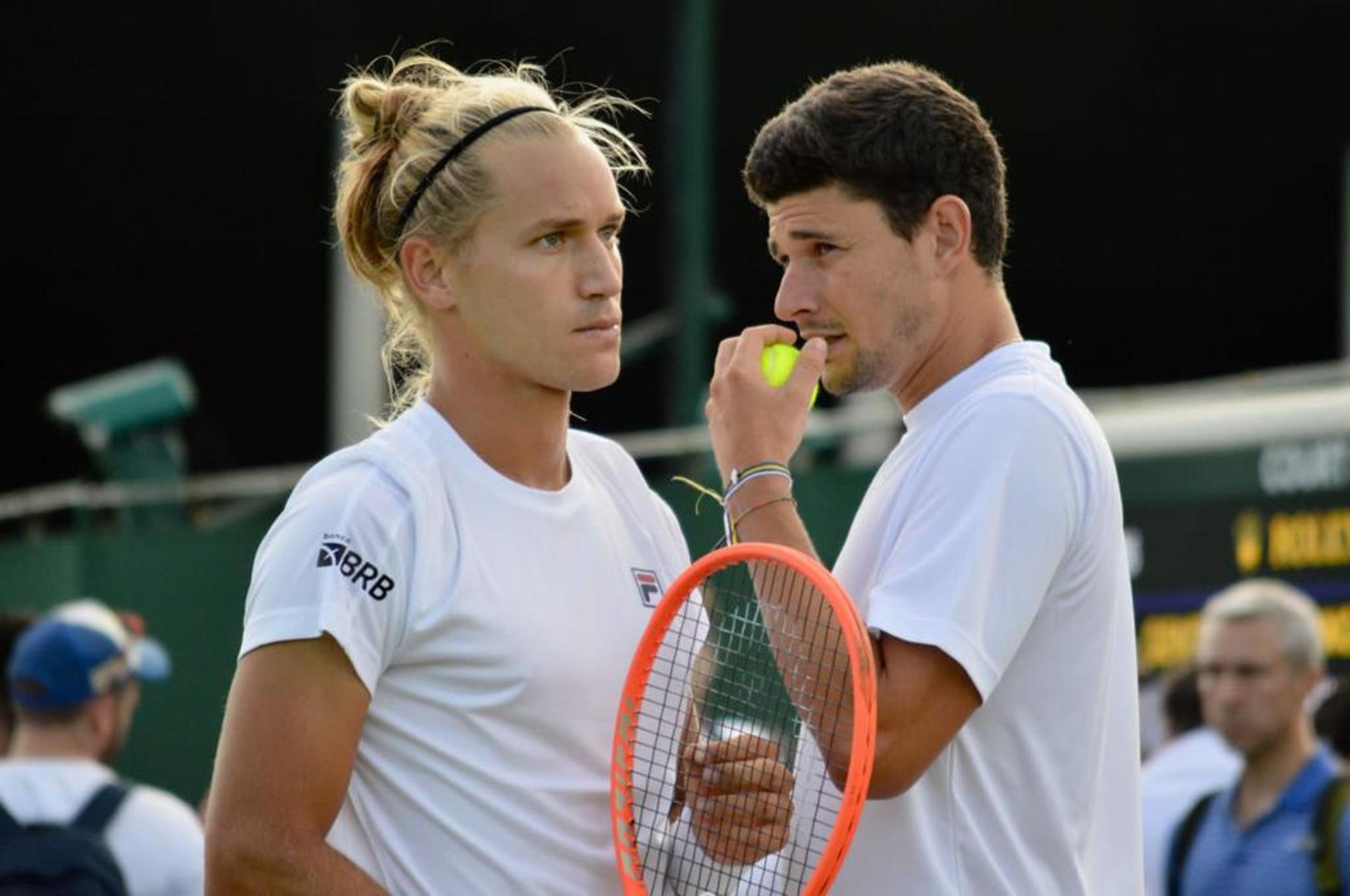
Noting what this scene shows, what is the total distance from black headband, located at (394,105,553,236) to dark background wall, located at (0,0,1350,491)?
11285mm

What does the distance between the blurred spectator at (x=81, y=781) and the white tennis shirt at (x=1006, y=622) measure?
2590 mm

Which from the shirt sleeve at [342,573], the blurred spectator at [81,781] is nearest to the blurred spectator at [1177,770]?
the blurred spectator at [81,781]

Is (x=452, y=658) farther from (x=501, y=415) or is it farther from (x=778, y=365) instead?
(x=778, y=365)

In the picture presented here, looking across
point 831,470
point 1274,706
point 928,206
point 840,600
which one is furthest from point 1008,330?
point 831,470

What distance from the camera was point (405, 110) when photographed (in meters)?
3.37

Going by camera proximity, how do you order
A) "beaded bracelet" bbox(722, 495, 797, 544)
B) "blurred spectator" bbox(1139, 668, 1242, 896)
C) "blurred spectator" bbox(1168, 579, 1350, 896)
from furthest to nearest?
"blurred spectator" bbox(1139, 668, 1242, 896), "blurred spectator" bbox(1168, 579, 1350, 896), "beaded bracelet" bbox(722, 495, 797, 544)

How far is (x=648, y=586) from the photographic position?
11.1ft

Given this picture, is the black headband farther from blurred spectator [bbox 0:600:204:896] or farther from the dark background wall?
the dark background wall

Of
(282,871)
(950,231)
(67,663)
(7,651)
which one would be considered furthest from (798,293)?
(7,651)

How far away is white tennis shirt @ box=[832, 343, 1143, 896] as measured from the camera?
3.07 metres

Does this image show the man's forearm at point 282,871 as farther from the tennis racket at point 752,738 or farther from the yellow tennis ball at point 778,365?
the yellow tennis ball at point 778,365

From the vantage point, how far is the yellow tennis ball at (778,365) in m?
3.31

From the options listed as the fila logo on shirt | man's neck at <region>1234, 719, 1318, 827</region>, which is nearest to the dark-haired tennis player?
the fila logo on shirt

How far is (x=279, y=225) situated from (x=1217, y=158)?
22.9 ft
